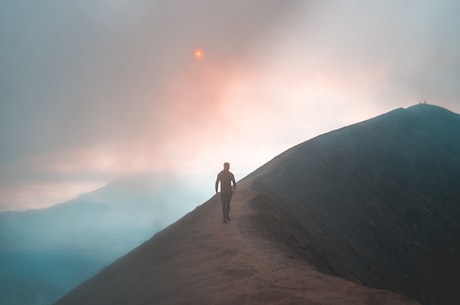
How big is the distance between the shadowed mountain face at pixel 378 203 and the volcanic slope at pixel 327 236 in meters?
0.16

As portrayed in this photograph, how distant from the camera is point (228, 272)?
501 inches

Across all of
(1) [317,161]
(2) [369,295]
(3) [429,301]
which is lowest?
(3) [429,301]

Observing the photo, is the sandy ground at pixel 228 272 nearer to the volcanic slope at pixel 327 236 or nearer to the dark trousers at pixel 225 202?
the volcanic slope at pixel 327 236

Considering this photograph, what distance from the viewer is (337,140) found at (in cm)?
5494

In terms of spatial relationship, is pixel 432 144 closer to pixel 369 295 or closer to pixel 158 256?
pixel 158 256

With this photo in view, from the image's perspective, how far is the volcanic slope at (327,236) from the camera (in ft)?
38.3

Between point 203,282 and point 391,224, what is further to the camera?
point 391,224

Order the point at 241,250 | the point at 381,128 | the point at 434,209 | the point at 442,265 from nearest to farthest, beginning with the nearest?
the point at 241,250 → the point at 442,265 → the point at 434,209 → the point at 381,128

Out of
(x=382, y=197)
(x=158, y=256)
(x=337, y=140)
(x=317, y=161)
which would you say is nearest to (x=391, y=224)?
(x=382, y=197)

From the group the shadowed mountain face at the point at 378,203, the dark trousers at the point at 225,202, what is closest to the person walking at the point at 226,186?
the dark trousers at the point at 225,202

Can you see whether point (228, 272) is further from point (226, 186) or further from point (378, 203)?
point (378, 203)

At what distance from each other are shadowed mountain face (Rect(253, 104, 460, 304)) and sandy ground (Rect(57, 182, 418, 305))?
11.6 ft

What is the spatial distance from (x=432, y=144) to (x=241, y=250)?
62.8 m

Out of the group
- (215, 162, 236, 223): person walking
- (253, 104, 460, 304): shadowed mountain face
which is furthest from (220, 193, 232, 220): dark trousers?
(253, 104, 460, 304): shadowed mountain face
